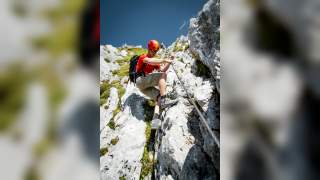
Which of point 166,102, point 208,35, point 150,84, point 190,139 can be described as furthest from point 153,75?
point 190,139

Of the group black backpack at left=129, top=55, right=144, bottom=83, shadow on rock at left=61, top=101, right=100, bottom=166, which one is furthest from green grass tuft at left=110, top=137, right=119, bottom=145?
shadow on rock at left=61, top=101, right=100, bottom=166

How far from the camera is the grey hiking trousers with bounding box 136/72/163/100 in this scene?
4.05m

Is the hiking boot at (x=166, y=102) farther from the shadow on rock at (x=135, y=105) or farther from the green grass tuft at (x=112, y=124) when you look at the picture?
the green grass tuft at (x=112, y=124)

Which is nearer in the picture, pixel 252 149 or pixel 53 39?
pixel 53 39

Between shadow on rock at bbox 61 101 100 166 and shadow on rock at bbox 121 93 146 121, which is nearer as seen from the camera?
shadow on rock at bbox 61 101 100 166

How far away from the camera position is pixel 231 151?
1.20m

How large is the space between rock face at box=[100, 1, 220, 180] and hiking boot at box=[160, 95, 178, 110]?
0.05 metres

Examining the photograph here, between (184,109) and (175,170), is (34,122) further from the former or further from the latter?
(184,109)

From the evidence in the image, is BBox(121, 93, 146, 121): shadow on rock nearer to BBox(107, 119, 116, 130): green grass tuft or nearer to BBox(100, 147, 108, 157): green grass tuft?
BBox(107, 119, 116, 130): green grass tuft

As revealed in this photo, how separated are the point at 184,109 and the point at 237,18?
238 cm

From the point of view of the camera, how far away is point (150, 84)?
4.12 meters

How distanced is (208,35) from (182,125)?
2.93 feet

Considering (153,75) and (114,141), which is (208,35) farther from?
(114,141)

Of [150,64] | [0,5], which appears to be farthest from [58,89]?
[150,64]
